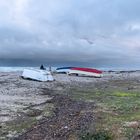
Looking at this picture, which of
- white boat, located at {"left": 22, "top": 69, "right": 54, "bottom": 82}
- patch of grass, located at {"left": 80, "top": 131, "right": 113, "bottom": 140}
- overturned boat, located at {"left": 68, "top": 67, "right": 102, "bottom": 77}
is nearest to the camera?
patch of grass, located at {"left": 80, "top": 131, "right": 113, "bottom": 140}

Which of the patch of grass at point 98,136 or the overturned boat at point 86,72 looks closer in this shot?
the patch of grass at point 98,136

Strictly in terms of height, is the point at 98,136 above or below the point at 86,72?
below

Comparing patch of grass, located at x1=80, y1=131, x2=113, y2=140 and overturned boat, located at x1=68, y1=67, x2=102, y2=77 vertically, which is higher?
overturned boat, located at x1=68, y1=67, x2=102, y2=77

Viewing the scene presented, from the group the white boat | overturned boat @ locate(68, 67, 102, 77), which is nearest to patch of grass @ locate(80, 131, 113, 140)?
the white boat

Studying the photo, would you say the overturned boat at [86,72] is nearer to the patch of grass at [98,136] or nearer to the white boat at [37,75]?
the white boat at [37,75]

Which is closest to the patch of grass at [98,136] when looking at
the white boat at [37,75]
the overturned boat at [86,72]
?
the white boat at [37,75]

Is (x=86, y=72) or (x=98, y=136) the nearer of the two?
(x=98, y=136)

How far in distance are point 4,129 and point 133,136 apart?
7144 mm

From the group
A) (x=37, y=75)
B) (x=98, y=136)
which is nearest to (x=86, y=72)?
(x=37, y=75)

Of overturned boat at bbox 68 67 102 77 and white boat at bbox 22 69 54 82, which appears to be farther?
overturned boat at bbox 68 67 102 77

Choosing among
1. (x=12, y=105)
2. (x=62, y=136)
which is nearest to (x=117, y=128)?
(x=62, y=136)

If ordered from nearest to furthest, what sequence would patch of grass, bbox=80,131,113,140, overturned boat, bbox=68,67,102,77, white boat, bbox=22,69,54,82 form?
patch of grass, bbox=80,131,113,140
white boat, bbox=22,69,54,82
overturned boat, bbox=68,67,102,77

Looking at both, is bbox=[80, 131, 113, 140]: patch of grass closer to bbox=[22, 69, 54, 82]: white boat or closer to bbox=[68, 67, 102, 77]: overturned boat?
bbox=[22, 69, 54, 82]: white boat

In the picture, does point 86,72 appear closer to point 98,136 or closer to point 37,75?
point 37,75
